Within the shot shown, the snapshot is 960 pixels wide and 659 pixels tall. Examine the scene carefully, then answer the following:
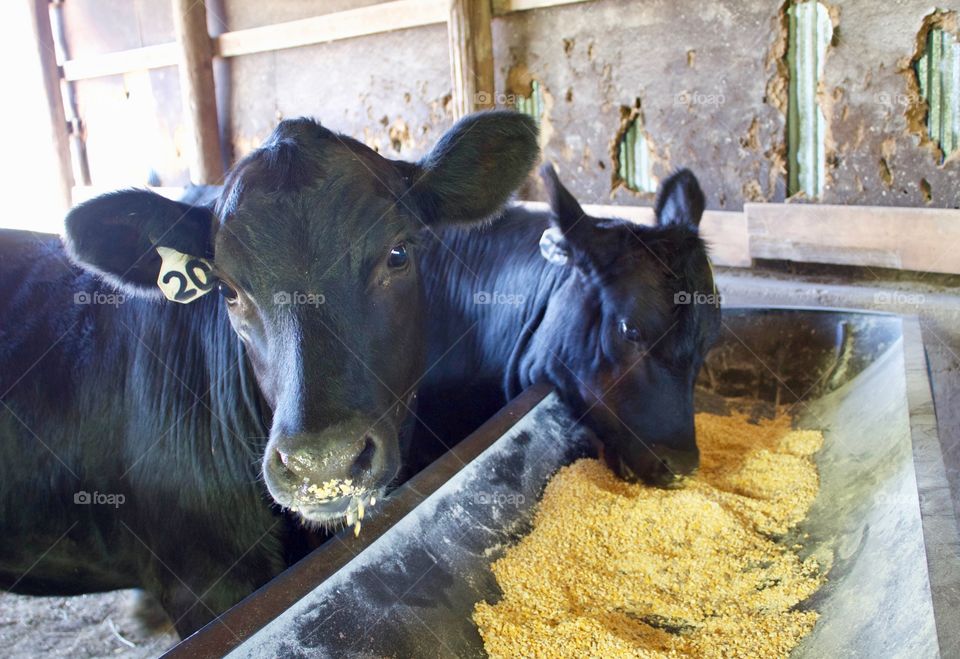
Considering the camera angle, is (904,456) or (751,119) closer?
(904,456)

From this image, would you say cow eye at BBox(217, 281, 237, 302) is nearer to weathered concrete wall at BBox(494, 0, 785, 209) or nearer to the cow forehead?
the cow forehead

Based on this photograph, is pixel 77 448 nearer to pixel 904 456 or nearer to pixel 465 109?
pixel 904 456

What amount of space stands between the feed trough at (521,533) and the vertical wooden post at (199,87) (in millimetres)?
5601

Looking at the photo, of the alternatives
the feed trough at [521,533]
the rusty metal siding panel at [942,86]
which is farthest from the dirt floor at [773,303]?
the rusty metal siding panel at [942,86]

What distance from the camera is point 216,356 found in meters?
2.31

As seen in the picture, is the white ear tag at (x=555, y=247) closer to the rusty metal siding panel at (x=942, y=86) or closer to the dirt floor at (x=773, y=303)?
the dirt floor at (x=773, y=303)

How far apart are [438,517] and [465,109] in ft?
12.5

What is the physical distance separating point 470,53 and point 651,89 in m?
1.24

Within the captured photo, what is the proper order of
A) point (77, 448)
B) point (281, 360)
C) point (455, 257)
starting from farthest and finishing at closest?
point (455, 257) < point (77, 448) < point (281, 360)

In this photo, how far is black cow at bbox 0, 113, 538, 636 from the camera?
1.74m

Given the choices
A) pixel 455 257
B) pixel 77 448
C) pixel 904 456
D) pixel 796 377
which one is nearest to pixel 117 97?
pixel 455 257

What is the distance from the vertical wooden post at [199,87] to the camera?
269 inches

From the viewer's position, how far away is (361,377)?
1.75 m

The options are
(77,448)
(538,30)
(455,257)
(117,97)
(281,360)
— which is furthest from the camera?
(117,97)
